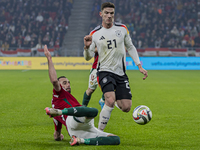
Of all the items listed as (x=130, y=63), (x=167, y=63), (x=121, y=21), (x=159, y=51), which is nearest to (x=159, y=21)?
(x=121, y=21)

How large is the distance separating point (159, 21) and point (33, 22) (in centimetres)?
1273

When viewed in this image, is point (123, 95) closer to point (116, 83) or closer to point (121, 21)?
point (116, 83)

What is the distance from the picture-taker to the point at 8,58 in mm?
23891

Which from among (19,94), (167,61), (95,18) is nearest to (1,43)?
(95,18)

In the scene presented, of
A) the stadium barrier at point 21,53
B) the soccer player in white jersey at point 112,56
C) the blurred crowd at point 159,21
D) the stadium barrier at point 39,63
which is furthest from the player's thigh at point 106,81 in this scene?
the blurred crowd at point 159,21

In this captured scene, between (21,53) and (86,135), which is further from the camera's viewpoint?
(21,53)

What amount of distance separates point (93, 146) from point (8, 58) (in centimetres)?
2086

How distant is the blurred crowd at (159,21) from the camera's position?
2805 cm

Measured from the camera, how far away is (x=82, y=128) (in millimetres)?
4457

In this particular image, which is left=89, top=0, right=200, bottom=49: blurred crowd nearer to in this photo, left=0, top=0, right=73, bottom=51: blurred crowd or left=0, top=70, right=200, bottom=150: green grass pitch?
left=0, top=0, right=73, bottom=51: blurred crowd

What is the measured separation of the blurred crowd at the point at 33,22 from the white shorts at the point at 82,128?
927 inches

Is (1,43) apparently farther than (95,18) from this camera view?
No

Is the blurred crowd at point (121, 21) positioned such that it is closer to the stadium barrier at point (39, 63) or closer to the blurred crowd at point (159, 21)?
the blurred crowd at point (159, 21)

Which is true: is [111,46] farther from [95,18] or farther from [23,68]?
[95,18]
